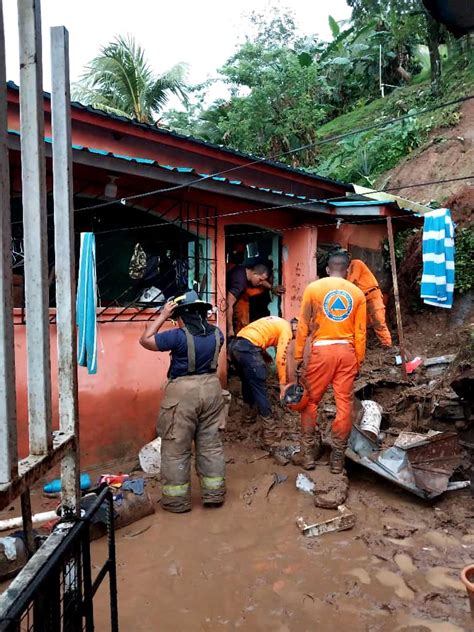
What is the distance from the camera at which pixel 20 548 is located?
346cm

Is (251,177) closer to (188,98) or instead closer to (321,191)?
(321,191)

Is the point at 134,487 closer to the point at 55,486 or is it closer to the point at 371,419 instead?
the point at 55,486

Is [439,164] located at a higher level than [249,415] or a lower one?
higher

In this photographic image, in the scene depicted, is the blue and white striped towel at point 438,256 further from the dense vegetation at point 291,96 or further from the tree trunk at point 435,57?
the tree trunk at point 435,57

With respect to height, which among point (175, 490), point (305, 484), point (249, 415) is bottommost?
point (305, 484)

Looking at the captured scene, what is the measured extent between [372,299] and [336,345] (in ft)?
13.3

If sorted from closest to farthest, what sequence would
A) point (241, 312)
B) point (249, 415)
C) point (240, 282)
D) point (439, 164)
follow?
point (249, 415) < point (240, 282) < point (241, 312) < point (439, 164)

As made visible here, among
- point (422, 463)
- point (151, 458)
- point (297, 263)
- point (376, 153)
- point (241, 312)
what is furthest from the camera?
point (376, 153)

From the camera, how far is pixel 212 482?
473 cm

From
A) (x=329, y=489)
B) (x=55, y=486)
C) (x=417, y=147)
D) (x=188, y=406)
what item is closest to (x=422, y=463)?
(x=329, y=489)

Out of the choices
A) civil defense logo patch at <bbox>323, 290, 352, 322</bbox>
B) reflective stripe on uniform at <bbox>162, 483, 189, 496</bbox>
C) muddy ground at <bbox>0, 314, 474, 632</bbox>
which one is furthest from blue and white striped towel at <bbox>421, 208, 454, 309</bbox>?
reflective stripe on uniform at <bbox>162, 483, 189, 496</bbox>

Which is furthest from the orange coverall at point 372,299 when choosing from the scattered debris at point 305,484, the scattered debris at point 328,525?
the scattered debris at point 328,525

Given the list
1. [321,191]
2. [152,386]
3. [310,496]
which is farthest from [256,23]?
[310,496]

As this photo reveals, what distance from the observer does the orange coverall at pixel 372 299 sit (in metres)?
8.88
